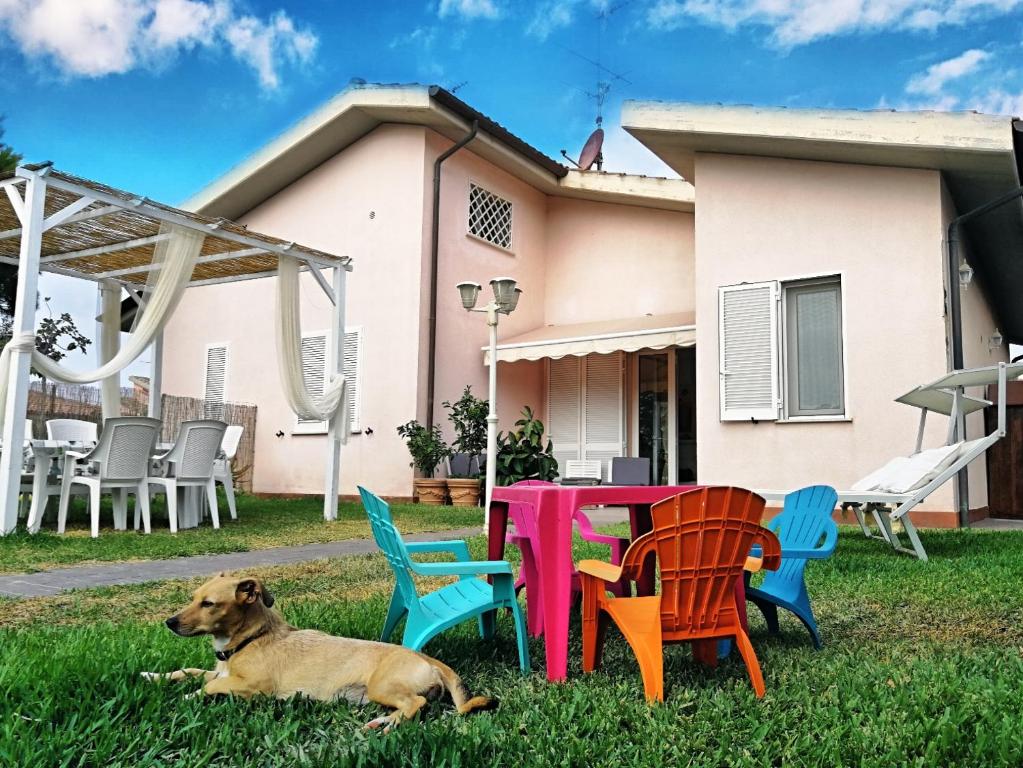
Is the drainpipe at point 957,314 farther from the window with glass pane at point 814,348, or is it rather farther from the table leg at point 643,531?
the table leg at point 643,531

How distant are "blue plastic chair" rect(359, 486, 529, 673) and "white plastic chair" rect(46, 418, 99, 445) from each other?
29.9ft

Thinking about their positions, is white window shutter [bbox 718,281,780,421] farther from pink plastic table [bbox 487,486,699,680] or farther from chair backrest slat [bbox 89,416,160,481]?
pink plastic table [bbox 487,486,699,680]

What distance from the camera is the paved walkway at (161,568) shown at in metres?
5.09

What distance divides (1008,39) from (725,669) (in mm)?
28010

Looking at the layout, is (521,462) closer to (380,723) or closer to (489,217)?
(489,217)

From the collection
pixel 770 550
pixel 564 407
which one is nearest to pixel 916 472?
pixel 770 550

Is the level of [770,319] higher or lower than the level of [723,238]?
lower

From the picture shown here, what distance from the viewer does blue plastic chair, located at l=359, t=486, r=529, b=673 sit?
121 inches

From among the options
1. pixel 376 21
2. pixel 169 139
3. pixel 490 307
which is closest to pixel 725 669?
pixel 490 307

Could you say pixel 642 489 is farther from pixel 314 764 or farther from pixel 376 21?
pixel 376 21

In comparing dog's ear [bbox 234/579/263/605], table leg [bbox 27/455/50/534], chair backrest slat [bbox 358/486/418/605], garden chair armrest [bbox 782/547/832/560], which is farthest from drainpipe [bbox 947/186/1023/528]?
table leg [bbox 27/455/50/534]

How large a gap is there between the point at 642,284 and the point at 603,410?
2.25 meters

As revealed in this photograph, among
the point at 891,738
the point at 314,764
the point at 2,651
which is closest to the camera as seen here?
the point at 314,764

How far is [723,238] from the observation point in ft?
35.5
